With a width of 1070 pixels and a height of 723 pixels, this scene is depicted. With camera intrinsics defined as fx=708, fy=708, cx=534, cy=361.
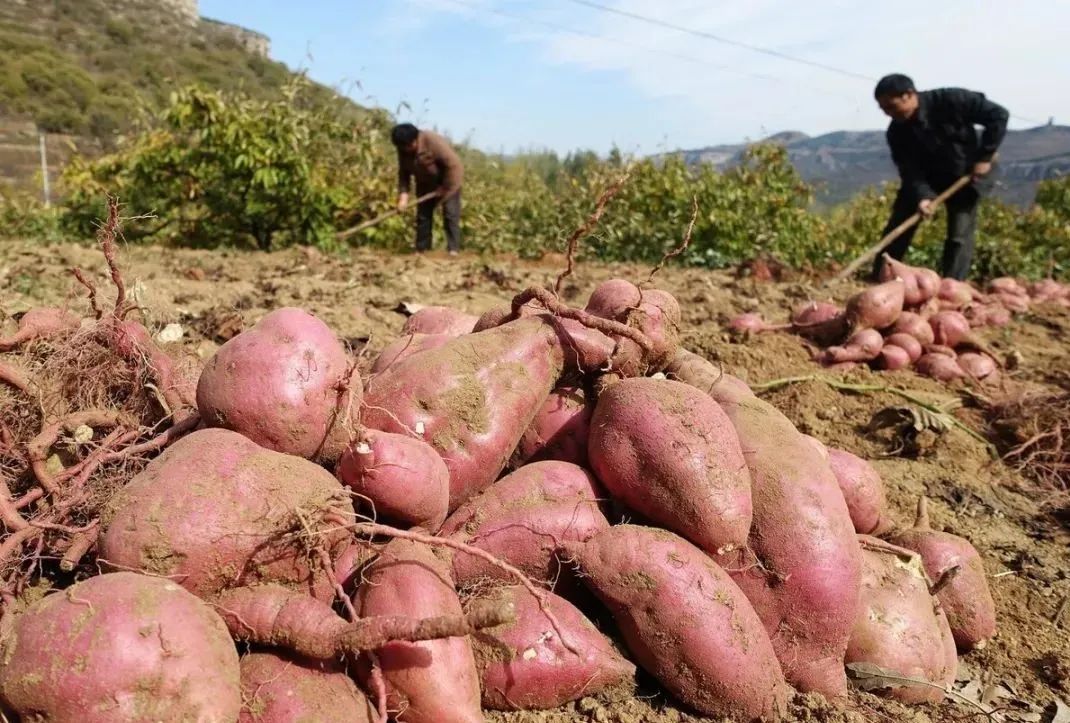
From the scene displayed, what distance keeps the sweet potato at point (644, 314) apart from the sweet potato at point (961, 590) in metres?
1.03

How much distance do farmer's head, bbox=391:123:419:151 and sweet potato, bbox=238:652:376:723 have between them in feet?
28.8

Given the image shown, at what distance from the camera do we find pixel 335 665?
59.2 inches

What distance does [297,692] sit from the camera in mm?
1414

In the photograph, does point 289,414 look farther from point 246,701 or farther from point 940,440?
point 940,440

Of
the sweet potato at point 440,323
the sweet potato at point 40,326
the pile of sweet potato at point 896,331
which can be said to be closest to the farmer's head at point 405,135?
the pile of sweet potato at point 896,331

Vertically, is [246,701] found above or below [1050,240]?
below

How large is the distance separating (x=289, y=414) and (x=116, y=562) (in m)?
0.48

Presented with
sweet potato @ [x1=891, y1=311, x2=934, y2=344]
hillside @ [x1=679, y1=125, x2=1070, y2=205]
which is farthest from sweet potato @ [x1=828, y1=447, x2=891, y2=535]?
hillside @ [x1=679, y1=125, x2=1070, y2=205]

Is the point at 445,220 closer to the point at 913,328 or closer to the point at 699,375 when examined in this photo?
the point at 913,328

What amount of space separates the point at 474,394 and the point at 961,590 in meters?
1.66

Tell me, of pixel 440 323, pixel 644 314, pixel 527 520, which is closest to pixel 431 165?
pixel 440 323

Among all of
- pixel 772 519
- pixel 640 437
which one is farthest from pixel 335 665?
pixel 772 519

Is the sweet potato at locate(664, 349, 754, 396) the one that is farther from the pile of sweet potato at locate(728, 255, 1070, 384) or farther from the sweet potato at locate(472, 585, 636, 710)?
the pile of sweet potato at locate(728, 255, 1070, 384)

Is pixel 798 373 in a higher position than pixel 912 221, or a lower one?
lower
